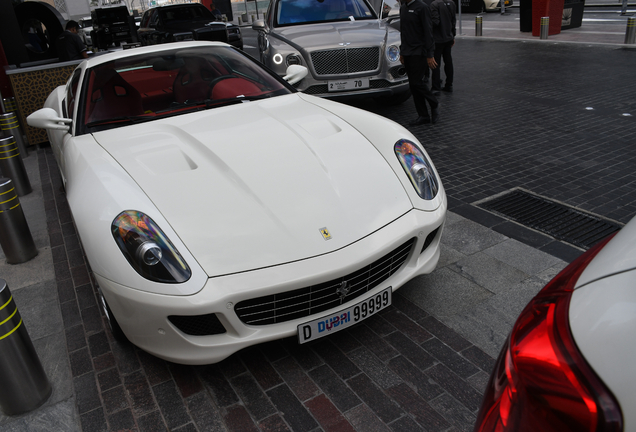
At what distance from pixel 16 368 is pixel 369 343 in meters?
1.78

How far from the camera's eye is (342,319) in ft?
8.52

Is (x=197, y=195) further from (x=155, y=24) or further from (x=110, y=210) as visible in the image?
(x=155, y=24)

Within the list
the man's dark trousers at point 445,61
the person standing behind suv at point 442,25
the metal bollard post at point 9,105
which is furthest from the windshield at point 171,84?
the metal bollard post at point 9,105

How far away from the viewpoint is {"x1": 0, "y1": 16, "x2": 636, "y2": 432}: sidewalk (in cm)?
243

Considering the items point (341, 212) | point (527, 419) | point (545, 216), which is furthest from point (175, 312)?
point (545, 216)

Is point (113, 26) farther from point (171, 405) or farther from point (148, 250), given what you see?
point (171, 405)

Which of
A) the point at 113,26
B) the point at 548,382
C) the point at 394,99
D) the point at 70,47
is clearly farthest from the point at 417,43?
the point at 113,26

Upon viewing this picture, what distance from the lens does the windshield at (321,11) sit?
8.42 metres

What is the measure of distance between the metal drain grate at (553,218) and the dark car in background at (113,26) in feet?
56.4

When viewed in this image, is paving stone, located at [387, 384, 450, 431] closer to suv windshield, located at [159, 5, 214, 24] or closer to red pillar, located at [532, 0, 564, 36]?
red pillar, located at [532, 0, 564, 36]

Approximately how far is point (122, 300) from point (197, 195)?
650 mm

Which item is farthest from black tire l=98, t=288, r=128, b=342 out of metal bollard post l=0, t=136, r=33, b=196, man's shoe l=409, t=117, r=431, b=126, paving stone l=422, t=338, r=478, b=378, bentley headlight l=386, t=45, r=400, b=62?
bentley headlight l=386, t=45, r=400, b=62

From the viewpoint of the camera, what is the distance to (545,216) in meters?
4.21

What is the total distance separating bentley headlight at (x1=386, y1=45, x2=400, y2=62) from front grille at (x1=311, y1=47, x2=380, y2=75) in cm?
15
